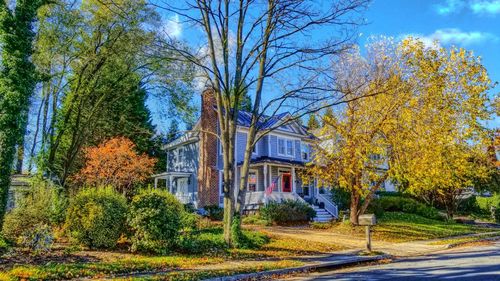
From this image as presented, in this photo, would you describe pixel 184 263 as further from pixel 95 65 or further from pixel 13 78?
pixel 95 65

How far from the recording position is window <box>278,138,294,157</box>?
3241cm

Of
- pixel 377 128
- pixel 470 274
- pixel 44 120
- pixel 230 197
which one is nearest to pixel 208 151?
pixel 44 120

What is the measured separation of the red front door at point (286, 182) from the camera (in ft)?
107

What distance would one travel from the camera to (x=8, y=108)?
11469 millimetres

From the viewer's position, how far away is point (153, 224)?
Answer: 36.9ft

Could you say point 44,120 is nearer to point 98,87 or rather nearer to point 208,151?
point 98,87

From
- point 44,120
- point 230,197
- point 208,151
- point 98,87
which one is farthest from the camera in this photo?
point 208,151

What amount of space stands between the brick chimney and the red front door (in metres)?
5.84

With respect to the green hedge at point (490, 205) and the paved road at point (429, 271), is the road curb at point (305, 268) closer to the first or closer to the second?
the paved road at point (429, 271)

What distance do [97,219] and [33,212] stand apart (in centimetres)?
303

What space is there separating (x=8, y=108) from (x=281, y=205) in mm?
15294

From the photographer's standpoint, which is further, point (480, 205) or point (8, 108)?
point (480, 205)

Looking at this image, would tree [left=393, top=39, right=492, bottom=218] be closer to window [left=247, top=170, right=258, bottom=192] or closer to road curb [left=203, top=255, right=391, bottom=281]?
road curb [left=203, top=255, right=391, bottom=281]

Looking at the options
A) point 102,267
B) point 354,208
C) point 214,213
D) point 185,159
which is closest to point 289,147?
point 185,159
